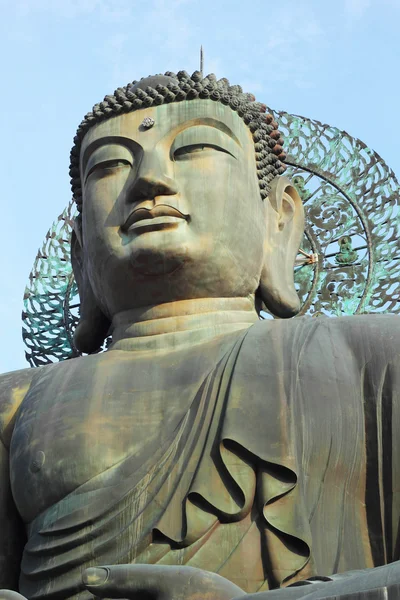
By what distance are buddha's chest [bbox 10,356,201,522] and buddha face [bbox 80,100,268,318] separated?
50cm

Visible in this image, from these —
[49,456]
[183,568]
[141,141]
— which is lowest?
[183,568]

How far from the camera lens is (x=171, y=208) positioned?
27.4 feet

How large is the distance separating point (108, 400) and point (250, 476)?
2.69 ft

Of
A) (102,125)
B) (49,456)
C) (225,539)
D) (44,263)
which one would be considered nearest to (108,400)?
(49,456)

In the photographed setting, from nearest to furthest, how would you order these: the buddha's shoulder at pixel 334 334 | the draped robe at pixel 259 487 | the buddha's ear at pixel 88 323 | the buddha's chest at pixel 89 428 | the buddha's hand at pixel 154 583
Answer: the buddha's hand at pixel 154 583, the draped robe at pixel 259 487, the buddha's chest at pixel 89 428, the buddha's shoulder at pixel 334 334, the buddha's ear at pixel 88 323

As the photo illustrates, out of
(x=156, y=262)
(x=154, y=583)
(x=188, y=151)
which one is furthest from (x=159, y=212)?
(x=154, y=583)

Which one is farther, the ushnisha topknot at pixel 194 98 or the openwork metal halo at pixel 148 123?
the ushnisha topknot at pixel 194 98

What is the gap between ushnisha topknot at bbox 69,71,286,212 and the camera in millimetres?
8719

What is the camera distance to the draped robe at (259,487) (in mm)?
7488

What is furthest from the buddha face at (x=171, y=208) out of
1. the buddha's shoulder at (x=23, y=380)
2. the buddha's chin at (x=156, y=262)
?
the buddha's shoulder at (x=23, y=380)

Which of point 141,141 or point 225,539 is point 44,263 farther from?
point 225,539

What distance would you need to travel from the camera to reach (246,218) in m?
8.55

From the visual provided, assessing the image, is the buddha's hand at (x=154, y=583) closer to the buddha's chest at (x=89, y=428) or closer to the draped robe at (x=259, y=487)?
the draped robe at (x=259, y=487)

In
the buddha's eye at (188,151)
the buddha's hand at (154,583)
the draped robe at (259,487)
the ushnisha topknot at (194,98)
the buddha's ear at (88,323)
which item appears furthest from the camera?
the buddha's ear at (88,323)
